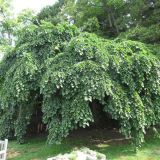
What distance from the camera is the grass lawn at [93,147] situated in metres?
6.86

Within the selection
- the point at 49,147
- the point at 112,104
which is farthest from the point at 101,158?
the point at 49,147

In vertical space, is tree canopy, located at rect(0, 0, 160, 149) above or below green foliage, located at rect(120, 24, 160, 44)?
below

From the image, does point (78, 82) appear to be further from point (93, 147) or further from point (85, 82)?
point (93, 147)

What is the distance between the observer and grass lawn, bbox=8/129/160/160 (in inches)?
270

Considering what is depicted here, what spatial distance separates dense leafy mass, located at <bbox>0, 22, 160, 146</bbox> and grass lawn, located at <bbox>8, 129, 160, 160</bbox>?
482 millimetres

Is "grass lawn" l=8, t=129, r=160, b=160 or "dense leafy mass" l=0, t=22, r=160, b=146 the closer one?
"dense leafy mass" l=0, t=22, r=160, b=146

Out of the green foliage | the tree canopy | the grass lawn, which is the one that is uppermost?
the green foliage

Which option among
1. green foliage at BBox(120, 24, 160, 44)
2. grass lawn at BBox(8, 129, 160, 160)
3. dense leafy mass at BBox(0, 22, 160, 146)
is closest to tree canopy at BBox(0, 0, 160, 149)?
dense leafy mass at BBox(0, 22, 160, 146)

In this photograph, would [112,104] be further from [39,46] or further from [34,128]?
[34,128]

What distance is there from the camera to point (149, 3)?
36.0 feet

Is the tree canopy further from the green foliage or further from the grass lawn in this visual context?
the green foliage

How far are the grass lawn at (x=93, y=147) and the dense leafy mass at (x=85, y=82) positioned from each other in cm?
48

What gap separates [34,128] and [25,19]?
39.2ft

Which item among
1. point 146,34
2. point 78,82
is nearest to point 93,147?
point 78,82
